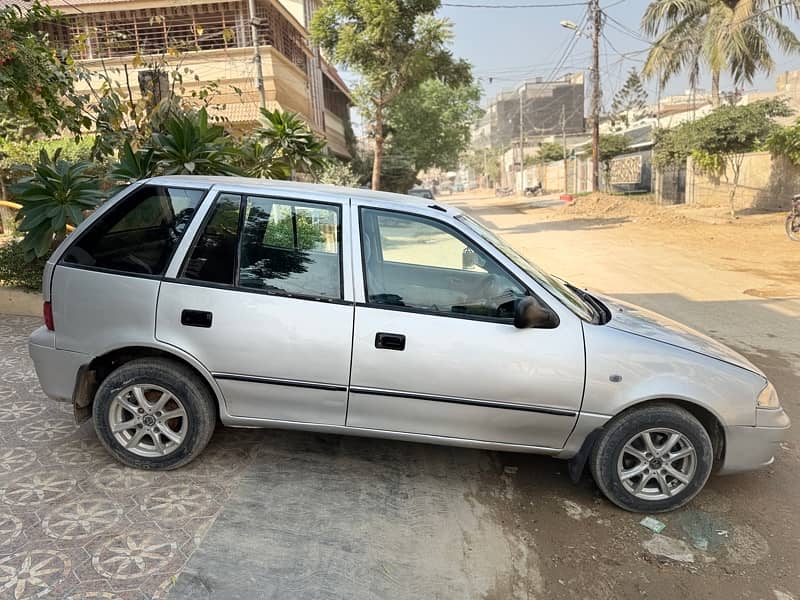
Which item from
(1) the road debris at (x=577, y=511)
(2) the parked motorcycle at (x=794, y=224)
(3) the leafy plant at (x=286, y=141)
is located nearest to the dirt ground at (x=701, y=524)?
(1) the road debris at (x=577, y=511)

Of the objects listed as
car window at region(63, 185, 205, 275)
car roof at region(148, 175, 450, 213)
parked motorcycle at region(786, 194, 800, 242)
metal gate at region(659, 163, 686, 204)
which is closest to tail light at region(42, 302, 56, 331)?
car window at region(63, 185, 205, 275)

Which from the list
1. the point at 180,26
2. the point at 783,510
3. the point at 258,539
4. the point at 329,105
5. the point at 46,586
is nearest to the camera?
the point at 46,586

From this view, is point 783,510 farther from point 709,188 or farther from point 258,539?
point 709,188

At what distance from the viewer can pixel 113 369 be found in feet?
11.6

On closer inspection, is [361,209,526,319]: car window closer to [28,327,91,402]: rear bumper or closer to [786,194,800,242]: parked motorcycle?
[28,327,91,402]: rear bumper

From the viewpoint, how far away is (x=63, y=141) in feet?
54.1

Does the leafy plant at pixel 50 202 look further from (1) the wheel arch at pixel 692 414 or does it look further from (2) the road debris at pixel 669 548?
(2) the road debris at pixel 669 548

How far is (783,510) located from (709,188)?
2414 centimetres

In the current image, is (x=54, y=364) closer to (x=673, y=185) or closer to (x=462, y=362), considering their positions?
(x=462, y=362)

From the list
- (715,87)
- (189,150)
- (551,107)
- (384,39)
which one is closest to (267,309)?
(189,150)

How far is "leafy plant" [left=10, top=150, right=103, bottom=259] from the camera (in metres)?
5.24

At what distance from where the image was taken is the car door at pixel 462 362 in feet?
10.1

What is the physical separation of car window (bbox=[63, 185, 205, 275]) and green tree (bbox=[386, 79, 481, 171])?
97.2 ft

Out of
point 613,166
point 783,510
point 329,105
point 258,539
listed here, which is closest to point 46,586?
point 258,539
